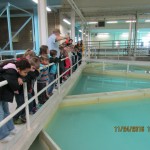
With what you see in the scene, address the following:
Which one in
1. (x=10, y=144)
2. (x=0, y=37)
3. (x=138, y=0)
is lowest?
(x=10, y=144)

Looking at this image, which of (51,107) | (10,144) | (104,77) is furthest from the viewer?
(104,77)

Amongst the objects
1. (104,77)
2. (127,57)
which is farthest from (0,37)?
(127,57)

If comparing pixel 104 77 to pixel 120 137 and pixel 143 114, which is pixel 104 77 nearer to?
pixel 143 114

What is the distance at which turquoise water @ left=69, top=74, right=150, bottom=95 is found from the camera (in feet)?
15.7

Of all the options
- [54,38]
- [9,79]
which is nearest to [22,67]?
[9,79]

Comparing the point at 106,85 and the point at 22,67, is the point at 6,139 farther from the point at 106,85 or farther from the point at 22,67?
the point at 106,85

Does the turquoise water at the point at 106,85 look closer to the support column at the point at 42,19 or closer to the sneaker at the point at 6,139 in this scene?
the support column at the point at 42,19

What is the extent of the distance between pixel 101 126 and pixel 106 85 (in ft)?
8.92

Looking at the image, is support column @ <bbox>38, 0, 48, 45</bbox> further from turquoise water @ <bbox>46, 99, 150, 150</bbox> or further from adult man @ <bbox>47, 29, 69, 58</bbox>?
turquoise water @ <bbox>46, 99, 150, 150</bbox>

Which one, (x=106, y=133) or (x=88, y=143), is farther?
(x=106, y=133)

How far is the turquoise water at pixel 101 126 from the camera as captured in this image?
2.28m

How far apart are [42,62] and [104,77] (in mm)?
4173

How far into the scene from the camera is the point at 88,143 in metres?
2.30

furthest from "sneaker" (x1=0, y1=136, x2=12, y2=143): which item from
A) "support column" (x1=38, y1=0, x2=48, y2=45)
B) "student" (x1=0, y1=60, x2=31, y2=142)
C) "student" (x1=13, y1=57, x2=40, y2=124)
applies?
"support column" (x1=38, y1=0, x2=48, y2=45)
